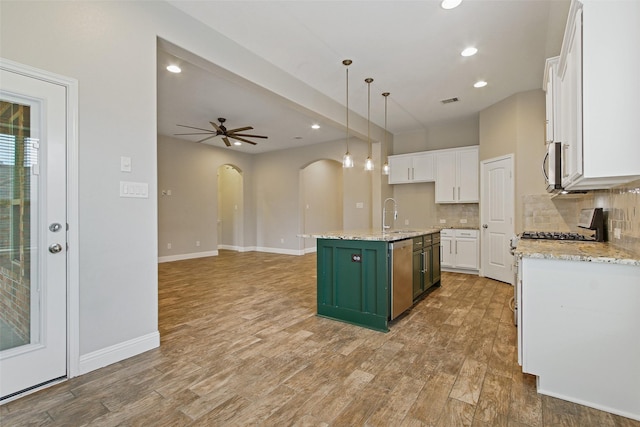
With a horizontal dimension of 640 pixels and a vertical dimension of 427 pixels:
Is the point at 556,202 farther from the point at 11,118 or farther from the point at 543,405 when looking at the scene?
the point at 11,118

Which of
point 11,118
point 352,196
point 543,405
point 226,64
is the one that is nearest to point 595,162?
point 543,405

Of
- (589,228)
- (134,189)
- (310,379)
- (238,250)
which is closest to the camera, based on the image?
(310,379)

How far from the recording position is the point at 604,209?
2721 millimetres

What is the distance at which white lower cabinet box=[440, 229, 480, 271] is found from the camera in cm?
547

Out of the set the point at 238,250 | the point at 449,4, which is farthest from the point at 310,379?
the point at 238,250

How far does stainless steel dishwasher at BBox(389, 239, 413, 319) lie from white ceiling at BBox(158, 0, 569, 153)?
2185 millimetres

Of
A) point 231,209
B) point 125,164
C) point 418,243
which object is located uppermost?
point 125,164

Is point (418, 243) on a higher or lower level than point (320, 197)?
lower

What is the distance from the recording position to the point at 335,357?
94.3 inches

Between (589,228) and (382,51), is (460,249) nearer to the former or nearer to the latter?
(589,228)

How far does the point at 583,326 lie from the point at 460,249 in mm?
3969

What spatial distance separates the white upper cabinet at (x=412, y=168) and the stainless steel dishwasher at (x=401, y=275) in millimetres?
3113

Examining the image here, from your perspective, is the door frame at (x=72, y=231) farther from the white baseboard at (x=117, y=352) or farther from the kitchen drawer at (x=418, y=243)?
the kitchen drawer at (x=418, y=243)

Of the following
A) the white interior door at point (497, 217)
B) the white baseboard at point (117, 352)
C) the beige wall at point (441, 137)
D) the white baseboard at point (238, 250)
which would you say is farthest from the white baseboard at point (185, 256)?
the white interior door at point (497, 217)
